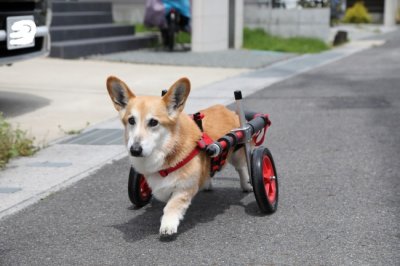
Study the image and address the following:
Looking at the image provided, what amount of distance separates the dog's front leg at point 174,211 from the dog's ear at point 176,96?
527mm

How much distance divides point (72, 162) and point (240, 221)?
2.28 m

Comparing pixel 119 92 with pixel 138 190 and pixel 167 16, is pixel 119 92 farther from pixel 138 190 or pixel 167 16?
pixel 167 16

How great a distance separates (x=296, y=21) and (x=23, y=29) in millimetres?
12306

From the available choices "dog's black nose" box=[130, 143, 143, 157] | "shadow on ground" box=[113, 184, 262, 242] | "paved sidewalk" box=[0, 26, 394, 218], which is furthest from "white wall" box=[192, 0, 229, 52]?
"dog's black nose" box=[130, 143, 143, 157]

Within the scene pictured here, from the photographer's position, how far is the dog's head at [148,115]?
4168mm

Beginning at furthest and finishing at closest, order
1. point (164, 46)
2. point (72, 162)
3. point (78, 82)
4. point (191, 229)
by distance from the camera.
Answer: point (164, 46) < point (78, 82) < point (72, 162) < point (191, 229)

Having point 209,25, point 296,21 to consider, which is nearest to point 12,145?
point 209,25

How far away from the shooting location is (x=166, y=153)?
4406 mm

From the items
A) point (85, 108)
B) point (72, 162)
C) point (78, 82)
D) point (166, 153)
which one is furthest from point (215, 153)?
point (78, 82)

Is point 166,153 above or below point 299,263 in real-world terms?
above

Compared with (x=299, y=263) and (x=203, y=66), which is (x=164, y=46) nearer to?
(x=203, y=66)

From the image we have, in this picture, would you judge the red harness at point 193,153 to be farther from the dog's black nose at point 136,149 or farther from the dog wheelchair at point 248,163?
the dog's black nose at point 136,149

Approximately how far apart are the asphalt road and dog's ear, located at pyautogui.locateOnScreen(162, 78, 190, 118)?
2.77ft

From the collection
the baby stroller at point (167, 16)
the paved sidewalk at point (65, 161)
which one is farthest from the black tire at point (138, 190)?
the baby stroller at point (167, 16)
